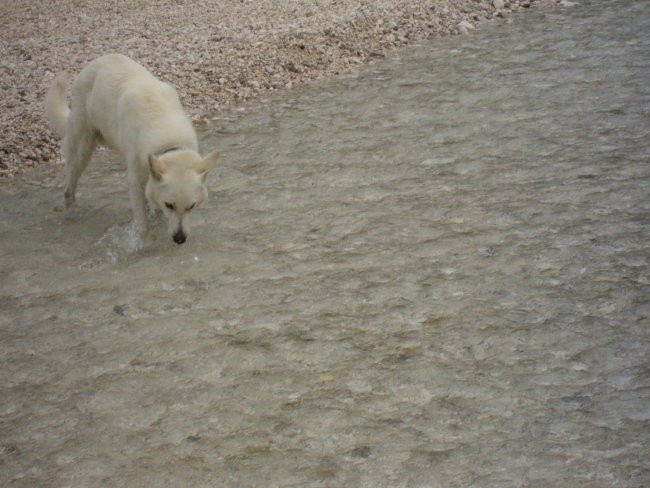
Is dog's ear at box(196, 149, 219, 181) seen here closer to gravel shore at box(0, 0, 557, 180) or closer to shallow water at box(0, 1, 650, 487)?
shallow water at box(0, 1, 650, 487)

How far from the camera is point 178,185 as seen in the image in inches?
234

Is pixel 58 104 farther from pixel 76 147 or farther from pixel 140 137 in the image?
pixel 140 137

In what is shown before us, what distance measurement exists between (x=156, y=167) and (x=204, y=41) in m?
4.90

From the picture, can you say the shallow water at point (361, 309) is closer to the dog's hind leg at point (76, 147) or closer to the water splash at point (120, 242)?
the water splash at point (120, 242)

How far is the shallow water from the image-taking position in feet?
13.4

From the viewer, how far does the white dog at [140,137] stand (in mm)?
6004

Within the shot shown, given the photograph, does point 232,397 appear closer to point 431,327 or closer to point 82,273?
point 431,327

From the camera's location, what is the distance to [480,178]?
696 cm

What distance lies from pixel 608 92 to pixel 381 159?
2.44m

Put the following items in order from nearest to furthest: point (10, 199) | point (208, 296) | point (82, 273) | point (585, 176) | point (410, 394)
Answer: point (410, 394) → point (208, 296) → point (82, 273) → point (585, 176) → point (10, 199)

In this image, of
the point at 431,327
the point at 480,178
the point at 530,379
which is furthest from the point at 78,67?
the point at 530,379

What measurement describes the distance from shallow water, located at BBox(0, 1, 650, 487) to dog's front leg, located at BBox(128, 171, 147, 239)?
0.16m

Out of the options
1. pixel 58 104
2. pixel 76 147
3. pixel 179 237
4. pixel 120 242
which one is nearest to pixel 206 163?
pixel 179 237

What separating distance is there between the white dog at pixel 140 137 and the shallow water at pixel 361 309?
1.17ft
